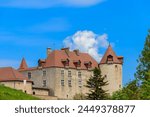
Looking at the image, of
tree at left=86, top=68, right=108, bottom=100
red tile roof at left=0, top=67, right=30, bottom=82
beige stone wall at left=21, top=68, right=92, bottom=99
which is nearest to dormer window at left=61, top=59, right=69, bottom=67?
beige stone wall at left=21, top=68, right=92, bottom=99

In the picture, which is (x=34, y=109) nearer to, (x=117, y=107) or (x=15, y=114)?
(x=15, y=114)

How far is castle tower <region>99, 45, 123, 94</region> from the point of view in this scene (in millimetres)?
93750

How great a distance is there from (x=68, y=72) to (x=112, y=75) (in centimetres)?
847

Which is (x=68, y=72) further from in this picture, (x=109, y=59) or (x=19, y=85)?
(x=19, y=85)

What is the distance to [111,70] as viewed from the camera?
94375 mm

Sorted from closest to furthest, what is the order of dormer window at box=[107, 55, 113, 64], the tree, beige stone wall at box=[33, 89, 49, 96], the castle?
the tree → beige stone wall at box=[33, 89, 49, 96] → the castle → dormer window at box=[107, 55, 113, 64]

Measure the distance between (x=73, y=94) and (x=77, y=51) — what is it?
9360 mm

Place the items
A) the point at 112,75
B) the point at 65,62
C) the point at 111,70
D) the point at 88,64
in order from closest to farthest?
the point at 65,62 → the point at 112,75 → the point at 111,70 → the point at 88,64

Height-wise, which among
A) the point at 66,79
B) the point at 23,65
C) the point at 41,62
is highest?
the point at 23,65

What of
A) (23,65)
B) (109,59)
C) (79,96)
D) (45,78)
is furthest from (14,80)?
(109,59)

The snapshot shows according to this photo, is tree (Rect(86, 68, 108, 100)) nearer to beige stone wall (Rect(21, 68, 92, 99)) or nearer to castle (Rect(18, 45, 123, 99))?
castle (Rect(18, 45, 123, 99))

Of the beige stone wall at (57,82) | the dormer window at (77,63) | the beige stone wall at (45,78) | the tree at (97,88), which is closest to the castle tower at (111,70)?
the beige stone wall at (57,82)

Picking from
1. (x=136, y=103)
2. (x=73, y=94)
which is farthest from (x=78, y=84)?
(x=136, y=103)

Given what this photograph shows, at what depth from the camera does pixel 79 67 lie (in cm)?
9362
